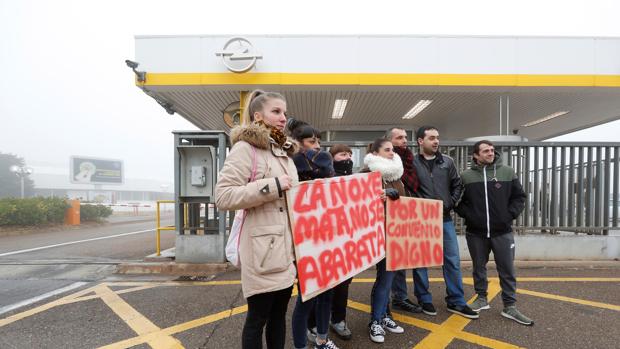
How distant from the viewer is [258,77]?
7.27m

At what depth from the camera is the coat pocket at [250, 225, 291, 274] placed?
63.1 inches

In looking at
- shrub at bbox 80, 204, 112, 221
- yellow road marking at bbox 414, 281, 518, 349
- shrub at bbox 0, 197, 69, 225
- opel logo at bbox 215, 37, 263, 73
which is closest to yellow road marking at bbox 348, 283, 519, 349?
yellow road marking at bbox 414, 281, 518, 349

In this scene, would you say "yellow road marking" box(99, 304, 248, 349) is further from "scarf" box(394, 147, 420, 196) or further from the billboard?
the billboard

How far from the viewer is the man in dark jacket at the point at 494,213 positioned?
2.98 meters

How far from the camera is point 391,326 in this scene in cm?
269

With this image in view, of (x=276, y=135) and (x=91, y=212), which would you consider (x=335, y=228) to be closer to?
(x=276, y=135)

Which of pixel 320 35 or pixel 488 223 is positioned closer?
pixel 488 223

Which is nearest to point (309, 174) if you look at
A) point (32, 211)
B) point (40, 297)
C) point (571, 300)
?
point (571, 300)

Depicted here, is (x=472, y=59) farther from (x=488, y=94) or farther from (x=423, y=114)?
(x=423, y=114)

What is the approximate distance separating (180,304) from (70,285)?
83.4 inches

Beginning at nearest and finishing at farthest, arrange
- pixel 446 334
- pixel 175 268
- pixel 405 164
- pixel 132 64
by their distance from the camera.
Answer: pixel 446 334, pixel 405 164, pixel 175 268, pixel 132 64

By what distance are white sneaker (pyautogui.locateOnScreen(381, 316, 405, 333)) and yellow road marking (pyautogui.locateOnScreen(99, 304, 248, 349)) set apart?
4.94 feet

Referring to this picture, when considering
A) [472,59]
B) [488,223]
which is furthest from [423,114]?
[488,223]

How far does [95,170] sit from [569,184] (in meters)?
75.0
